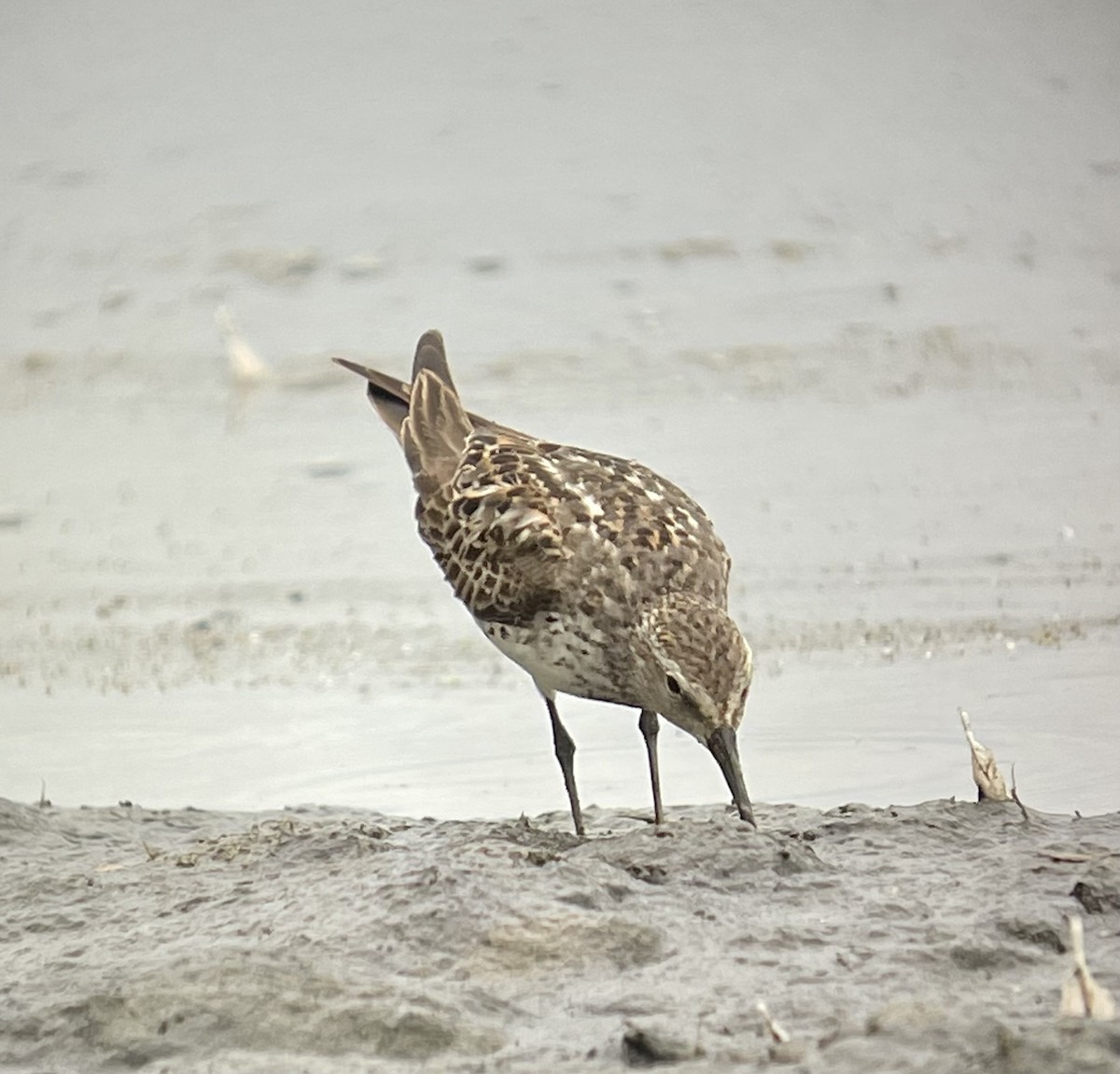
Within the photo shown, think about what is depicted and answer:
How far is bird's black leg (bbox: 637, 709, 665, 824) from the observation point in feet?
18.9

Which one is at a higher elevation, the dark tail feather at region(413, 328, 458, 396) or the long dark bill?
→ the dark tail feather at region(413, 328, 458, 396)

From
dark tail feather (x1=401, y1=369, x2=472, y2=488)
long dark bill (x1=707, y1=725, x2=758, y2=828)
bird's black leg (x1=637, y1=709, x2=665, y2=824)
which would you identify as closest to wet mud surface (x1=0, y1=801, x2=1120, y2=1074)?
long dark bill (x1=707, y1=725, x2=758, y2=828)

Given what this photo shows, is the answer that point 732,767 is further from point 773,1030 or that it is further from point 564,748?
point 773,1030

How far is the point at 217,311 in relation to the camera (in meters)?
12.4

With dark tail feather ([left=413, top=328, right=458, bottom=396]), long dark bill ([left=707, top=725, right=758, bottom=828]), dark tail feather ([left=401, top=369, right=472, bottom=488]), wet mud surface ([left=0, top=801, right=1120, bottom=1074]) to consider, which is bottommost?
wet mud surface ([left=0, top=801, right=1120, bottom=1074])

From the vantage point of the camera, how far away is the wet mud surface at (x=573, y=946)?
4047mm

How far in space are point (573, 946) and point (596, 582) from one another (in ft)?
4.53

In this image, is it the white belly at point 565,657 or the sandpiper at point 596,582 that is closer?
the sandpiper at point 596,582

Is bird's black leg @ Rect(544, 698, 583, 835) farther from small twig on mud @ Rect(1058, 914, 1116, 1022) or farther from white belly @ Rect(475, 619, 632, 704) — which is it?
small twig on mud @ Rect(1058, 914, 1116, 1022)

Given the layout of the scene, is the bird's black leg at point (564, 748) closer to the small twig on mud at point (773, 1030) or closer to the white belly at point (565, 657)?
the white belly at point (565, 657)

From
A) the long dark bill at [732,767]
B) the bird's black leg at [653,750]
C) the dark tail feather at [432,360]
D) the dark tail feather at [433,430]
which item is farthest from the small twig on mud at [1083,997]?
the dark tail feather at [432,360]

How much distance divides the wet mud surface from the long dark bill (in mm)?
161

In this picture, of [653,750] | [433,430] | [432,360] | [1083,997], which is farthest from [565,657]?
[1083,997]

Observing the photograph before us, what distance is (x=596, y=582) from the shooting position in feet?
18.8
